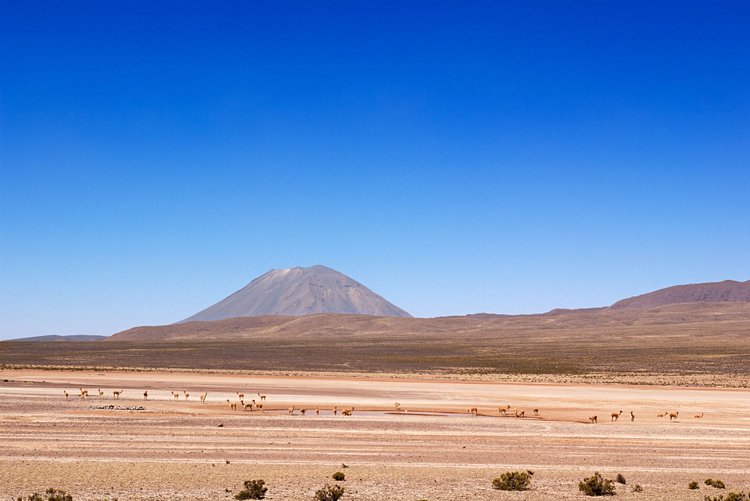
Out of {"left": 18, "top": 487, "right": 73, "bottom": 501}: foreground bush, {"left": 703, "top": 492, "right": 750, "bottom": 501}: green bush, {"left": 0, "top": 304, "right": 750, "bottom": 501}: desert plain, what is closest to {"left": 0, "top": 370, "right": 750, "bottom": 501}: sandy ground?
{"left": 0, "top": 304, "right": 750, "bottom": 501}: desert plain

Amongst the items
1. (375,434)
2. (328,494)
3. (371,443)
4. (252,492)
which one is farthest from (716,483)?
(375,434)

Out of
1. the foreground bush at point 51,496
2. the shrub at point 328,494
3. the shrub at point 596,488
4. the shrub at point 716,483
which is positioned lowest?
the shrub at point 716,483

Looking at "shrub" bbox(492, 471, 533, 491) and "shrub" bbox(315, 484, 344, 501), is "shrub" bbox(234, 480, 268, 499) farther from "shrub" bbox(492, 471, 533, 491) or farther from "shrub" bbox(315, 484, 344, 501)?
"shrub" bbox(492, 471, 533, 491)

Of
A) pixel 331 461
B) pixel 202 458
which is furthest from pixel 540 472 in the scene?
pixel 202 458

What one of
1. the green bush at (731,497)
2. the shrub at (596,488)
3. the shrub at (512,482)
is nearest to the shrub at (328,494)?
the shrub at (512,482)

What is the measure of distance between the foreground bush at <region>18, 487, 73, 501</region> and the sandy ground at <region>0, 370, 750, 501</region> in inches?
14.8

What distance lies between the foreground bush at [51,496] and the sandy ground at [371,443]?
38cm

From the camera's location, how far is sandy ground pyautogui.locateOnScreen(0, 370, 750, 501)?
16.4 meters

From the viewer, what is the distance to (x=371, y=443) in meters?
23.7

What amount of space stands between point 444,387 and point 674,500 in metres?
32.7

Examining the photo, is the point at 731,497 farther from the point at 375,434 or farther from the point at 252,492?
the point at 375,434

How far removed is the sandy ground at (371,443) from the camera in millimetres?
16438

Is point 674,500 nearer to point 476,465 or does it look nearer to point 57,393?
point 476,465

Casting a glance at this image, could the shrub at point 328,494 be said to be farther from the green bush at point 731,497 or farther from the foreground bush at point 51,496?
A: the green bush at point 731,497
